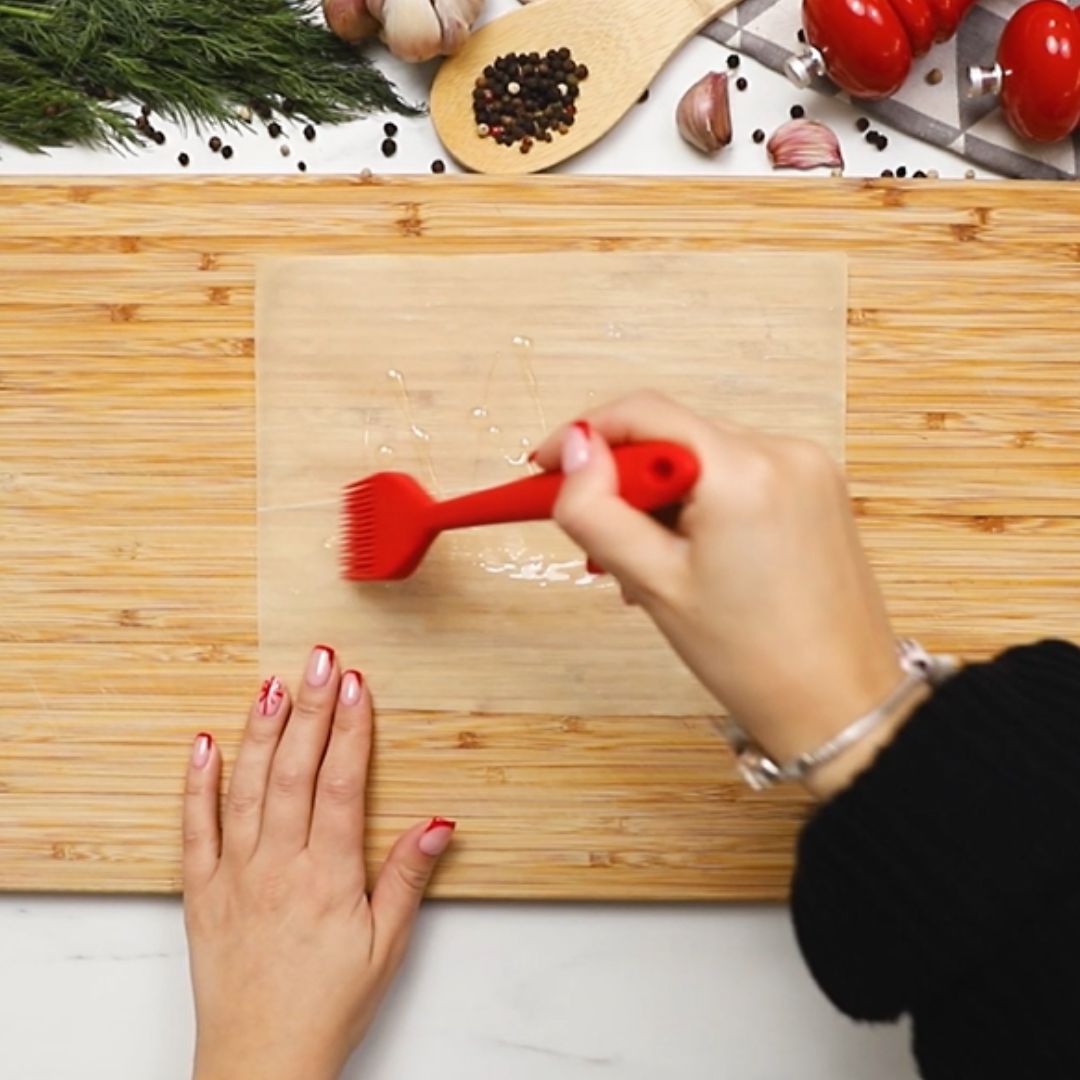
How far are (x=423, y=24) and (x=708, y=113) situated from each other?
24 cm

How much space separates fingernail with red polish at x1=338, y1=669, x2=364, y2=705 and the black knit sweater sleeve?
0.41 meters

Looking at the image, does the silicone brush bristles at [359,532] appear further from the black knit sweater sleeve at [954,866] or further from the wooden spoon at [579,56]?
the black knit sweater sleeve at [954,866]

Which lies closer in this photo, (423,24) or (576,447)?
(576,447)

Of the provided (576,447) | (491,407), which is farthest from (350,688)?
(576,447)

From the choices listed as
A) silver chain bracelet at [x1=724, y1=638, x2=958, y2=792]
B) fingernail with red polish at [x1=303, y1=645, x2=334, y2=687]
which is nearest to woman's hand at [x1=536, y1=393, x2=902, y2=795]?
silver chain bracelet at [x1=724, y1=638, x2=958, y2=792]

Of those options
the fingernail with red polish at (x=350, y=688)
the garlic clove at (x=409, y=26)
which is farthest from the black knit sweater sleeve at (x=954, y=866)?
the garlic clove at (x=409, y=26)

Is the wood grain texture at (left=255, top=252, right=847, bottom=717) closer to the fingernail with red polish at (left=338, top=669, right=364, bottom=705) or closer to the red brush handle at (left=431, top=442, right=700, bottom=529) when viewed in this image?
the fingernail with red polish at (left=338, top=669, right=364, bottom=705)

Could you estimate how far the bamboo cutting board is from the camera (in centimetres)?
92

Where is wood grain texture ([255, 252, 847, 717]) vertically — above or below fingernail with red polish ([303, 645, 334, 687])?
above

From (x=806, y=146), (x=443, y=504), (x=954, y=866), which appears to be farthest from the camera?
(x=806, y=146)

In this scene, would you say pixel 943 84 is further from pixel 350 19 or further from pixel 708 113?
pixel 350 19

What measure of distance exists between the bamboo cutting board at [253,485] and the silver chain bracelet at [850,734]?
251 mm

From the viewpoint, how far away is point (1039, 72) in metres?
0.90

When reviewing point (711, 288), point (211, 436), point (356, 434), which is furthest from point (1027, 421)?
point (211, 436)
